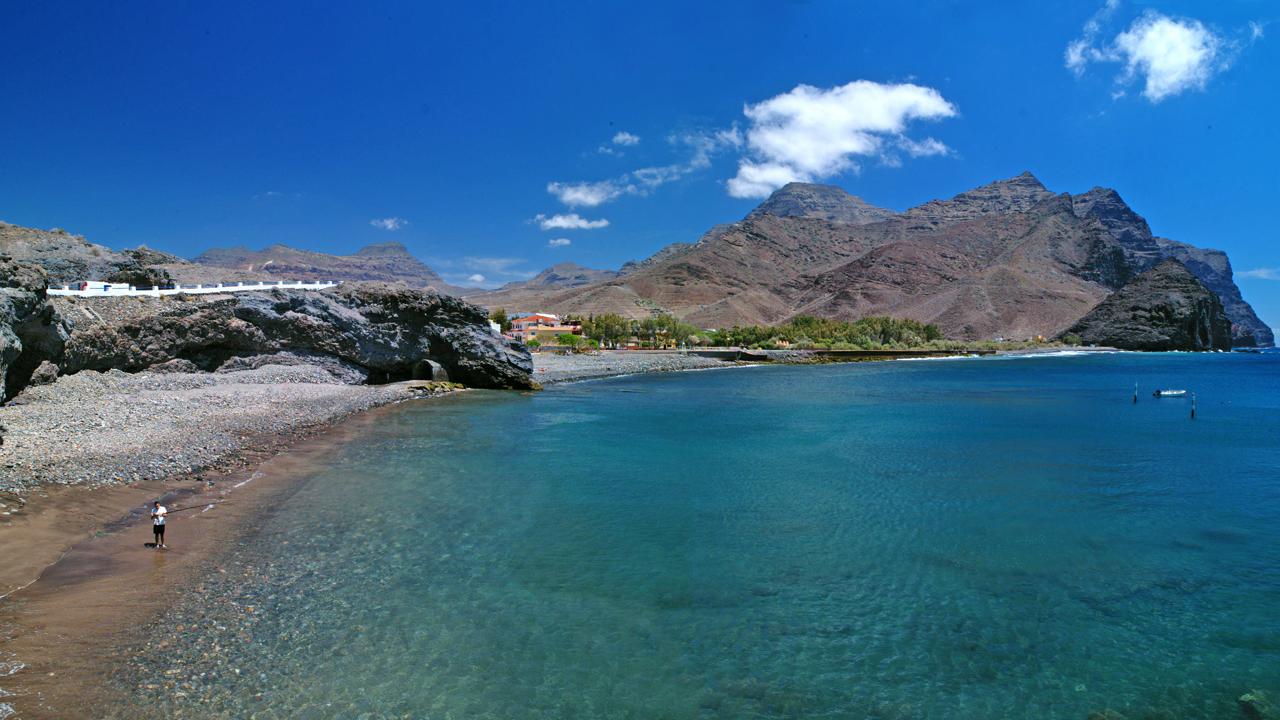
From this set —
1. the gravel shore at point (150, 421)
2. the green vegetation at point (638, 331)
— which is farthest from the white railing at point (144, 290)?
the green vegetation at point (638, 331)

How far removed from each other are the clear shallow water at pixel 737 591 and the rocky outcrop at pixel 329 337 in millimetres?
19879

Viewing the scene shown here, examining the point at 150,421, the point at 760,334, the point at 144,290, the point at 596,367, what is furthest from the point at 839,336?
the point at 150,421

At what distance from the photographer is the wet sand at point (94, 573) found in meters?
7.95

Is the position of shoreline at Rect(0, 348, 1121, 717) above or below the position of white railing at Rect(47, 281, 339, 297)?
below

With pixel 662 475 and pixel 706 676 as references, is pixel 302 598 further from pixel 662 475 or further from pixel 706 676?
pixel 662 475


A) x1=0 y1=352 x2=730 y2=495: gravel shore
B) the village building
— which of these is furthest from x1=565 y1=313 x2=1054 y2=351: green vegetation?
x1=0 y1=352 x2=730 y2=495: gravel shore

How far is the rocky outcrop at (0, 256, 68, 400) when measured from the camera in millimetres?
20828

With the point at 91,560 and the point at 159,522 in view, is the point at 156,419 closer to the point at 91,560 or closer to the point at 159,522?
the point at 159,522

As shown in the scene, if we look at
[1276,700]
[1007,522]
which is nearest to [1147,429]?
[1007,522]

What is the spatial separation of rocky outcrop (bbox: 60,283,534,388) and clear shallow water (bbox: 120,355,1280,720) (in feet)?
65.2

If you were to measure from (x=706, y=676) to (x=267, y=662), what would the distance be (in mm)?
5858

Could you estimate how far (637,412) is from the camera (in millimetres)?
40750

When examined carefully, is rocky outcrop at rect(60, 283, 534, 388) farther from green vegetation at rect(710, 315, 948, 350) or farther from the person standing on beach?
green vegetation at rect(710, 315, 948, 350)

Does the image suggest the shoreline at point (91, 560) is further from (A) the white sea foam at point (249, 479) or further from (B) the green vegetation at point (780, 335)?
(B) the green vegetation at point (780, 335)
